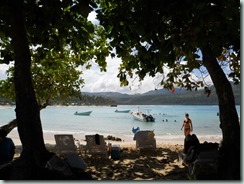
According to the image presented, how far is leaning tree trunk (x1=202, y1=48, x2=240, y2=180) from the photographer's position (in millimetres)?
7230

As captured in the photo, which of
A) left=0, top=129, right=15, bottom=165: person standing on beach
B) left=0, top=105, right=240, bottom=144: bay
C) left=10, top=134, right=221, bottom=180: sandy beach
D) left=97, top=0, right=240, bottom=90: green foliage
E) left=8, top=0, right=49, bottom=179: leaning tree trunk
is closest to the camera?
left=97, top=0, right=240, bottom=90: green foliage

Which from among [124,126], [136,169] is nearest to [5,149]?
[136,169]

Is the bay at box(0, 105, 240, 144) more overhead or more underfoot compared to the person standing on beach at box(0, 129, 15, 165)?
more underfoot

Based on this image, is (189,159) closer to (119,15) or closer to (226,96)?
(226,96)

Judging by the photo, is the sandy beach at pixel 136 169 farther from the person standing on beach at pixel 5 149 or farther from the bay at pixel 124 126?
the bay at pixel 124 126

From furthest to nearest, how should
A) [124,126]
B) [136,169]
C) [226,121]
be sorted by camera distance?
[124,126]
[136,169]
[226,121]

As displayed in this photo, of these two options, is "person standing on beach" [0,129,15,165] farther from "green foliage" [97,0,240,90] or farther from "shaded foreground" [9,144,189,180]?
"green foliage" [97,0,240,90]

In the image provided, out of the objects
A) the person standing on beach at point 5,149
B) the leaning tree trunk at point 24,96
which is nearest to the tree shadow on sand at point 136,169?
the leaning tree trunk at point 24,96

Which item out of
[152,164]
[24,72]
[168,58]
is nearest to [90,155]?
[152,164]

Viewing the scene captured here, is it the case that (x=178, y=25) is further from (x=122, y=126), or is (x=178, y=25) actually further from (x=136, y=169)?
(x=122, y=126)

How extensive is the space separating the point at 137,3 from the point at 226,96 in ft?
11.2

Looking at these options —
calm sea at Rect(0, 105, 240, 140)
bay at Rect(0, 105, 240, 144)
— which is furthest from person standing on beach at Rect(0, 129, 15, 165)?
calm sea at Rect(0, 105, 240, 140)

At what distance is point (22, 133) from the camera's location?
740 cm

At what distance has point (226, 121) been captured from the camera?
798cm
